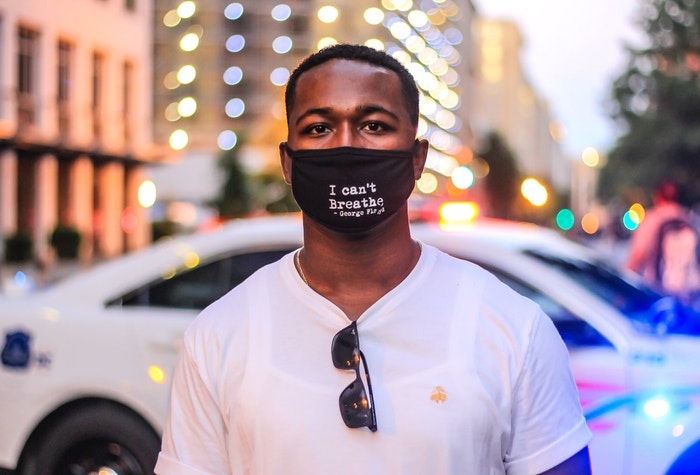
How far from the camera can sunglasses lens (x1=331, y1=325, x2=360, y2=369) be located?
2012mm

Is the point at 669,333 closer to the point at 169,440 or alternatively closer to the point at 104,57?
the point at 169,440

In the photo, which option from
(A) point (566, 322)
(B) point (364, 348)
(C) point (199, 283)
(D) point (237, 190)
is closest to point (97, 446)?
(C) point (199, 283)

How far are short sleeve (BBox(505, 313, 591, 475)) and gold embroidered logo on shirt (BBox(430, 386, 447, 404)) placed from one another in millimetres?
161

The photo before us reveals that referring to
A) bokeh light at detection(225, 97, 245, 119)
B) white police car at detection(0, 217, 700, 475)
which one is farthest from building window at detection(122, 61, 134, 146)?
bokeh light at detection(225, 97, 245, 119)

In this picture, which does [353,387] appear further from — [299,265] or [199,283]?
[199,283]

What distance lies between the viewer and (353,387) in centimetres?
200

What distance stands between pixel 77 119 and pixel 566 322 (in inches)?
1257

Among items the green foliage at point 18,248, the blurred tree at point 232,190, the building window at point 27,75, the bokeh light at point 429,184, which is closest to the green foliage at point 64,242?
the green foliage at point 18,248

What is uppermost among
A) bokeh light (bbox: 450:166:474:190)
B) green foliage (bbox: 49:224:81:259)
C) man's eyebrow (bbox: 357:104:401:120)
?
man's eyebrow (bbox: 357:104:401:120)

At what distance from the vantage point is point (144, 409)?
4777 mm

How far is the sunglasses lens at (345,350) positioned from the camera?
2.01 m

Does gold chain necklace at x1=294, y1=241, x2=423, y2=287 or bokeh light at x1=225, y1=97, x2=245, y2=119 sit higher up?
gold chain necklace at x1=294, y1=241, x2=423, y2=287

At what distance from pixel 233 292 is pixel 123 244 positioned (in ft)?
126

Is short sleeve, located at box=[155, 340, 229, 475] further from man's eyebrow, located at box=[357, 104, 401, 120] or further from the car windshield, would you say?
the car windshield
